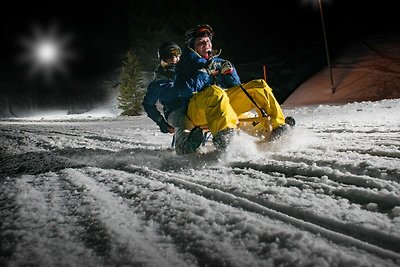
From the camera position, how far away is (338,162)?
284 centimetres

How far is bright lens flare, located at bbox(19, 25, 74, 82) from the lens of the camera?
36.1m

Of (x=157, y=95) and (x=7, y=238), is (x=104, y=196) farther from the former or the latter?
(x=157, y=95)

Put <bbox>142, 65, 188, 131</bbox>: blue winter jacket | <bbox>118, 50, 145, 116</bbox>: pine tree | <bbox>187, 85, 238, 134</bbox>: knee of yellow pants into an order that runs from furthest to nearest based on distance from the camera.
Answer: <bbox>118, 50, 145, 116</bbox>: pine tree
<bbox>142, 65, 188, 131</bbox>: blue winter jacket
<bbox>187, 85, 238, 134</bbox>: knee of yellow pants

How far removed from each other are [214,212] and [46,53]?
4412cm

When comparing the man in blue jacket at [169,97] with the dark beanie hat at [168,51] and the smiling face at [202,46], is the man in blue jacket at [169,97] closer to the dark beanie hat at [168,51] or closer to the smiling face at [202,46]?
the dark beanie hat at [168,51]

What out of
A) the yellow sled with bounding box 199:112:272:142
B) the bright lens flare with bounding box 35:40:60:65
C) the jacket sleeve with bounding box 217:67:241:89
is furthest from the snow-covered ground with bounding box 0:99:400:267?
the bright lens flare with bounding box 35:40:60:65

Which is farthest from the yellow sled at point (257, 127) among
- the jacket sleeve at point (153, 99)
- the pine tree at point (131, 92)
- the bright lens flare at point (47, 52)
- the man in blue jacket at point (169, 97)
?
the bright lens flare at point (47, 52)

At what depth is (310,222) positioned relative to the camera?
5.34 ft

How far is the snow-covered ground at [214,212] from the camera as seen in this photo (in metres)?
1.38

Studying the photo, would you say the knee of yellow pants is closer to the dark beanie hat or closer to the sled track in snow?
the sled track in snow

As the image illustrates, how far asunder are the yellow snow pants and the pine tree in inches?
879

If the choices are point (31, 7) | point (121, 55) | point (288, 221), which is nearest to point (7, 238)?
point (288, 221)

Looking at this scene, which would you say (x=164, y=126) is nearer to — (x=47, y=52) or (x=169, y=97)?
(x=169, y=97)

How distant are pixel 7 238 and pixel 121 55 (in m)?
36.4
